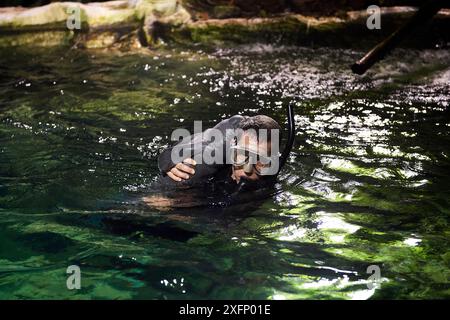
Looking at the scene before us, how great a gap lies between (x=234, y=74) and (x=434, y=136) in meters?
4.48

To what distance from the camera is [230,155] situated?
4262 millimetres

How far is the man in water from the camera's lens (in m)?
4.11

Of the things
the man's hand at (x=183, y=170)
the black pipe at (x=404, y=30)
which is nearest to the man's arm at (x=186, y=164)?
→ the man's hand at (x=183, y=170)

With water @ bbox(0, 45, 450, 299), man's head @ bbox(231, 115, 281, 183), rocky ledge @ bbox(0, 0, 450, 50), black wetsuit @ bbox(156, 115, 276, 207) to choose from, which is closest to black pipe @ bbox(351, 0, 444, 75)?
man's head @ bbox(231, 115, 281, 183)

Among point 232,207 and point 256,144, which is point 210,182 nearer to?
point 232,207

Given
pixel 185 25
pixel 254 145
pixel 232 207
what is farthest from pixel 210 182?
pixel 185 25

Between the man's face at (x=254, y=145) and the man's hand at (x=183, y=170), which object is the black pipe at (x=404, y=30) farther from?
the man's hand at (x=183, y=170)

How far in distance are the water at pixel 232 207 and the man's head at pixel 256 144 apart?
0.58 meters

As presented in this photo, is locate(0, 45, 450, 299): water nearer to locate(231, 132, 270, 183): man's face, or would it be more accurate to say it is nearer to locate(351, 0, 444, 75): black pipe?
locate(231, 132, 270, 183): man's face

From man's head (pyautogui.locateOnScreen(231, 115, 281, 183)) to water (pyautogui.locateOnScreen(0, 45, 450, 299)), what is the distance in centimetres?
58

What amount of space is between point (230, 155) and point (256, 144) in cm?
29
